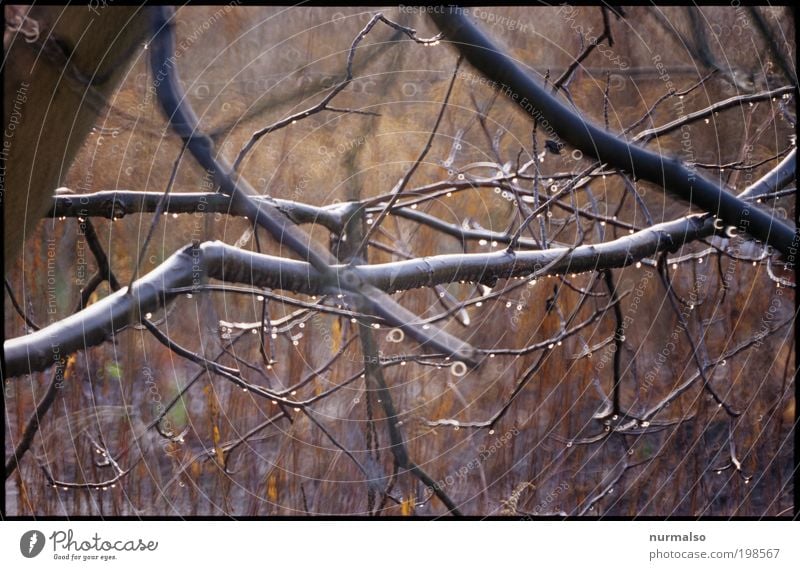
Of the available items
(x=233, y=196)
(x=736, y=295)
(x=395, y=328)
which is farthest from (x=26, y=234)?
(x=736, y=295)

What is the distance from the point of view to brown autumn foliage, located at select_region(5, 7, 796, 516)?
74 centimetres

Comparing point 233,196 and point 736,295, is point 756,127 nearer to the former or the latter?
point 736,295

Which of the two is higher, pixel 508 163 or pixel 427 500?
pixel 508 163

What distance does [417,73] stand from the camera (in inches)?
29.6

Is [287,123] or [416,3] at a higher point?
[416,3]

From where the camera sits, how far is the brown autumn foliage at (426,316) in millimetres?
743

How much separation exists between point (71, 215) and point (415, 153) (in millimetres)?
396

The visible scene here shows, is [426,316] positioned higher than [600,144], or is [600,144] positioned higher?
[600,144]

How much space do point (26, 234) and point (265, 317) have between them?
0.93 feet

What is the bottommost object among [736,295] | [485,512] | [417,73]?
[485,512]

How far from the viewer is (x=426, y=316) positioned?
2.49 ft

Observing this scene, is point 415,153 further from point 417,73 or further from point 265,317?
point 265,317

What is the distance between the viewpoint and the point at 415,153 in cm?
75
